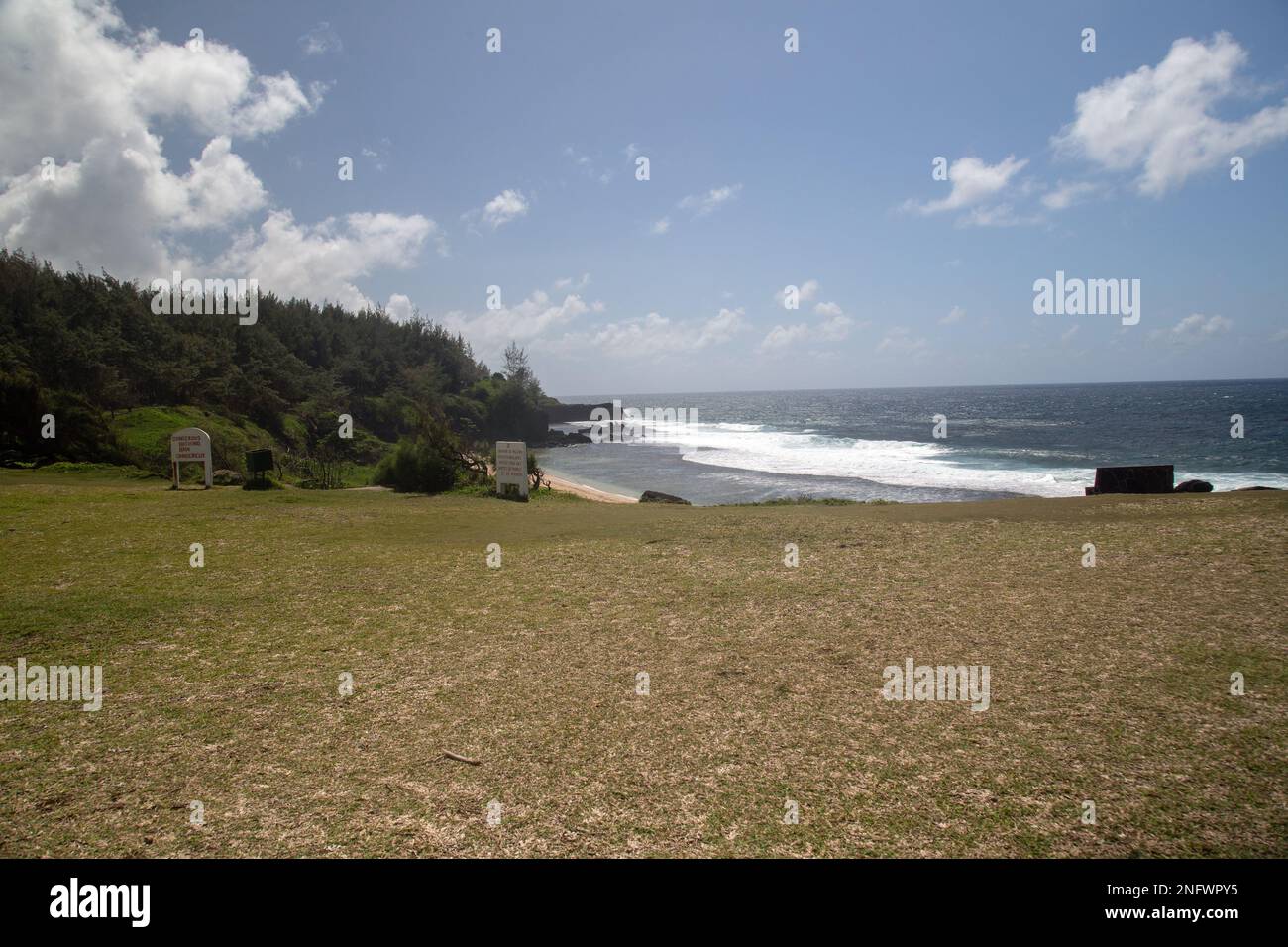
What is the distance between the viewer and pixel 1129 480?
1421 centimetres

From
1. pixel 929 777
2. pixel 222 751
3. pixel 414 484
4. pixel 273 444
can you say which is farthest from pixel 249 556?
pixel 273 444

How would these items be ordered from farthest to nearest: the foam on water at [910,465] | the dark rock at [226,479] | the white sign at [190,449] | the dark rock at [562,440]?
the dark rock at [562,440]
the foam on water at [910,465]
the dark rock at [226,479]
the white sign at [190,449]

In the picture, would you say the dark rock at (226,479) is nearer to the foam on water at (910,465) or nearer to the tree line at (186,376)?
the tree line at (186,376)

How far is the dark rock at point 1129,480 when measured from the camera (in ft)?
45.4

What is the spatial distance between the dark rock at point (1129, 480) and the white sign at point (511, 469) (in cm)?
1240

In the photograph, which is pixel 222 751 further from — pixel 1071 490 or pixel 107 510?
pixel 1071 490

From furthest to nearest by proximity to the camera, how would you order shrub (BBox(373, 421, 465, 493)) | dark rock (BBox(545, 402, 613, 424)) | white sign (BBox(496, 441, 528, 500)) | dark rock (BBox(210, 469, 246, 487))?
dark rock (BBox(545, 402, 613, 424))
shrub (BBox(373, 421, 465, 493))
white sign (BBox(496, 441, 528, 500))
dark rock (BBox(210, 469, 246, 487))

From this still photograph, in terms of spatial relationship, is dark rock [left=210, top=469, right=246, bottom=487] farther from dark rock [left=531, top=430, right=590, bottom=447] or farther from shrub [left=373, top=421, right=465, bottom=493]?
dark rock [left=531, top=430, right=590, bottom=447]

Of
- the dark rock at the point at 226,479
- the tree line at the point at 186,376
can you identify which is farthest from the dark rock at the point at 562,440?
the dark rock at the point at 226,479

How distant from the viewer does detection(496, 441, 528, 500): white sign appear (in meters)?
16.7
